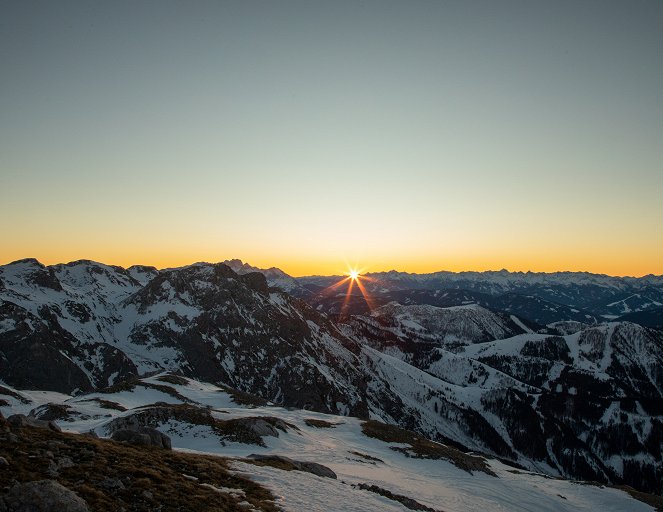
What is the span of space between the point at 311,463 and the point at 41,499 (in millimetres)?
22094

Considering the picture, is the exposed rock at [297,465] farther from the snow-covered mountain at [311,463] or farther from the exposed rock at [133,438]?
the exposed rock at [133,438]

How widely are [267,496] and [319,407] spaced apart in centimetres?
17537

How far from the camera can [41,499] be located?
14961 mm

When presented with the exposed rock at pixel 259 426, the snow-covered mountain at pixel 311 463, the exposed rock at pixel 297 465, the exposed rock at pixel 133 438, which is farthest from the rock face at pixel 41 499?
the exposed rock at pixel 259 426

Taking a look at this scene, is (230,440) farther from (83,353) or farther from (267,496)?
(83,353)

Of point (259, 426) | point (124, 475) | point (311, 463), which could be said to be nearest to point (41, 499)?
point (124, 475)

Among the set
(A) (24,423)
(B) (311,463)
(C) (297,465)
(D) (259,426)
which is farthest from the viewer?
(D) (259,426)

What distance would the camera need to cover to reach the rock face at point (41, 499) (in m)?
14.7

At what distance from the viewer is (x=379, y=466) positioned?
1770 inches

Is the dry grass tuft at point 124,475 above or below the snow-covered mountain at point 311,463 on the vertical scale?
above

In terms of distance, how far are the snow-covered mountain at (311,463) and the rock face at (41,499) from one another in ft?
6.00

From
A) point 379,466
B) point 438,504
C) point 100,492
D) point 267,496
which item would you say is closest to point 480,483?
point 379,466

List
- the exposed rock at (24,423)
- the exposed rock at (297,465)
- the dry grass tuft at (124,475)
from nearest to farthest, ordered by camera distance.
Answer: the dry grass tuft at (124,475) → the exposed rock at (24,423) → the exposed rock at (297,465)

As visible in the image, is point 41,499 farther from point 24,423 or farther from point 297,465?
point 297,465
